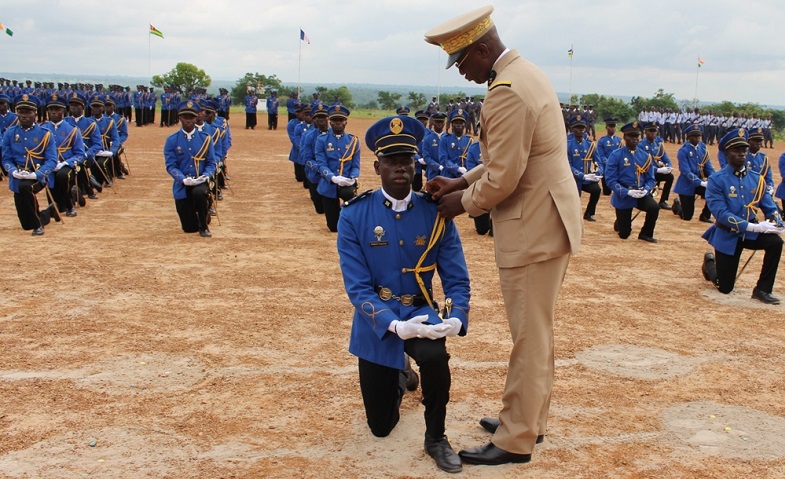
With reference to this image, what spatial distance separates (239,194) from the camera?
14727mm

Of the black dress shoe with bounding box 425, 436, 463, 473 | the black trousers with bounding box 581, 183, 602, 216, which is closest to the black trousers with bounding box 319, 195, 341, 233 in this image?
the black trousers with bounding box 581, 183, 602, 216

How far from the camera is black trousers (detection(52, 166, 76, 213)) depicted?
443 inches

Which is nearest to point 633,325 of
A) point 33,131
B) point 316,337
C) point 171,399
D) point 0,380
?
point 316,337

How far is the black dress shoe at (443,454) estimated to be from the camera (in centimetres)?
395

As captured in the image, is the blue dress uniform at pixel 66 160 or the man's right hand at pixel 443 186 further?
the blue dress uniform at pixel 66 160

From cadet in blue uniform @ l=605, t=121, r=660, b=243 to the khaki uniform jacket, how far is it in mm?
7814

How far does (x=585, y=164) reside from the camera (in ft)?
44.2

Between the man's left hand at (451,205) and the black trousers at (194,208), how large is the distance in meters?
6.93

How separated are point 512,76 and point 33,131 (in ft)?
29.4

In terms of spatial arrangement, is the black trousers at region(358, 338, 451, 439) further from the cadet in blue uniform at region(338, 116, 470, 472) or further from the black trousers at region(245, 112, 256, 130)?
the black trousers at region(245, 112, 256, 130)

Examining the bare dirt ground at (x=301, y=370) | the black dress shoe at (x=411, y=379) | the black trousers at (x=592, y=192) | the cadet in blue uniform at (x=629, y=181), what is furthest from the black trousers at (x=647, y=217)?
the black dress shoe at (x=411, y=379)

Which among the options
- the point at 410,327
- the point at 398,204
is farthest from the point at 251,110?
the point at 410,327

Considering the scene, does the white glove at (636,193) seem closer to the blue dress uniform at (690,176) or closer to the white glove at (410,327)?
the blue dress uniform at (690,176)

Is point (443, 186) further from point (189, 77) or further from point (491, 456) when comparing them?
point (189, 77)
